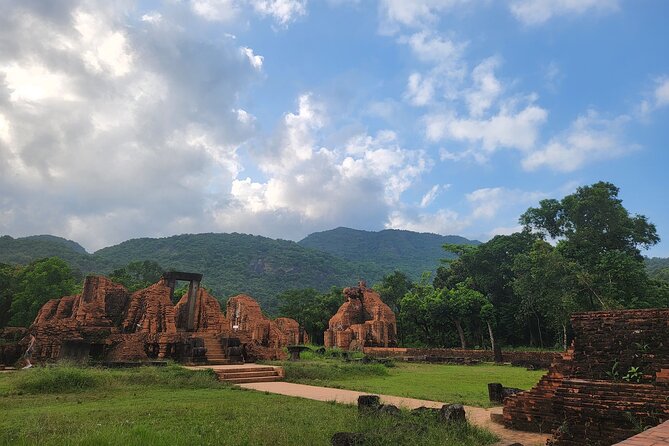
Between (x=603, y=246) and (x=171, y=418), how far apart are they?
1368 inches

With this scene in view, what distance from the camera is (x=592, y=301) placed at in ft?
92.9

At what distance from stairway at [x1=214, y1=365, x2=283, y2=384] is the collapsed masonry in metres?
A: 3.65

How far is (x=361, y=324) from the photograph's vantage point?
1549 inches

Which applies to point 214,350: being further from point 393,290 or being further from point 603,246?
point 393,290

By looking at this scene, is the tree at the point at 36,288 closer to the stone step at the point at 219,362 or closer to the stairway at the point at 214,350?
the stairway at the point at 214,350

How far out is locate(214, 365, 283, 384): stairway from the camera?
14266 mm

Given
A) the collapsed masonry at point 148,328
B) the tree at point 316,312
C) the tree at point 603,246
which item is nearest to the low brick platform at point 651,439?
the collapsed masonry at point 148,328

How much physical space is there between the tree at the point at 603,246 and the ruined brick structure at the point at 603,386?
71.6 feet

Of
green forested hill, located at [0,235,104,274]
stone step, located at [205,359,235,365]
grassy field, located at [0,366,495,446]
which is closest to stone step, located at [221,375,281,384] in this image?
grassy field, located at [0,366,495,446]

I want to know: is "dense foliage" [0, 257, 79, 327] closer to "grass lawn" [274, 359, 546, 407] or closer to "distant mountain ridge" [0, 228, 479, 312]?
"distant mountain ridge" [0, 228, 479, 312]

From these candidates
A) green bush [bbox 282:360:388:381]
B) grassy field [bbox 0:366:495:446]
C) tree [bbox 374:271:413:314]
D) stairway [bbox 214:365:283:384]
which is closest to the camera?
grassy field [bbox 0:366:495:446]

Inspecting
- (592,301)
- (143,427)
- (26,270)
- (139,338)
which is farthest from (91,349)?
(26,270)

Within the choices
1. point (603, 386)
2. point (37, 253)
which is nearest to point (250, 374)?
point (603, 386)

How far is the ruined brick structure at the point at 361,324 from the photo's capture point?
3794 cm
